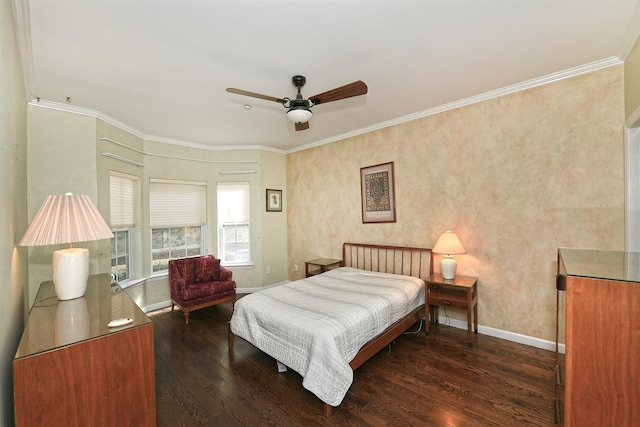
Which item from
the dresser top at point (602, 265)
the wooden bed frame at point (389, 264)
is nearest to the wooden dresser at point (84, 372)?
the wooden bed frame at point (389, 264)

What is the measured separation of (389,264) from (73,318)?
11.1 feet

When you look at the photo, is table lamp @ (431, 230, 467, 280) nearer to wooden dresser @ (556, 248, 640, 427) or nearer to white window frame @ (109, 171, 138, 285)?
wooden dresser @ (556, 248, 640, 427)

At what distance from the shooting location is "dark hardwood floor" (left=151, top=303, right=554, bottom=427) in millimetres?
1865

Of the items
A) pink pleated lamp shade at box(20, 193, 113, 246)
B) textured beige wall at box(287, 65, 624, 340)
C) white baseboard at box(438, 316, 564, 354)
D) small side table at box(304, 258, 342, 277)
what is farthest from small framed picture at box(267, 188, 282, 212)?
white baseboard at box(438, 316, 564, 354)

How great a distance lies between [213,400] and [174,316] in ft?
7.02

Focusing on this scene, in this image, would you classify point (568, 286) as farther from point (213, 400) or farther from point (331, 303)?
point (213, 400)

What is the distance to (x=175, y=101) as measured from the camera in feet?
9.55

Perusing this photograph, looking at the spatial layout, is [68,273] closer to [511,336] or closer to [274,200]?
[274,200]

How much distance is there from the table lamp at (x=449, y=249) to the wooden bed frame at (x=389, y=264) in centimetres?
32

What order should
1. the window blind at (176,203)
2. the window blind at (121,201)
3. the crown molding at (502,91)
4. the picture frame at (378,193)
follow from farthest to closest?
the window blind at (176,203)
the picture frame at (378,193)
the window blind at (121,201)
the crown molding at (502,91)

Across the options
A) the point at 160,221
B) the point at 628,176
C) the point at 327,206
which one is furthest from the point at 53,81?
the point at 628,176

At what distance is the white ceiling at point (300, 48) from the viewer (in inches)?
66.0

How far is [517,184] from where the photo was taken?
111 inches

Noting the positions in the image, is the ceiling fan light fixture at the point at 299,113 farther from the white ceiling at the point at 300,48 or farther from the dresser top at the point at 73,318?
the dresser top at the point at 73,318
